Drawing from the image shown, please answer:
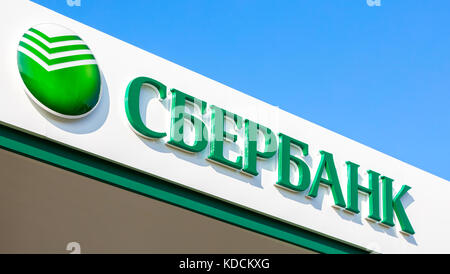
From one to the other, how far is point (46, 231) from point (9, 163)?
0.98m

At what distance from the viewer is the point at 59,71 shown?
9.41 meters

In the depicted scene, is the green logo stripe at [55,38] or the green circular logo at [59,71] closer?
the green circular logo at [59,71]

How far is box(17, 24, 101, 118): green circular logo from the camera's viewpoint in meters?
9.17

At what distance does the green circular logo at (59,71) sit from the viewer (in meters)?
9.17

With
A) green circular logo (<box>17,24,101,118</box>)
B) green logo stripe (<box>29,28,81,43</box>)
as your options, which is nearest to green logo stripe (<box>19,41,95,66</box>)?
green circular logo (<box>17,24,101,118</box>)

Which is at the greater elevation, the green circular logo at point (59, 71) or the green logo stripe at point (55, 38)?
the green logo stripe at point (55, 38)

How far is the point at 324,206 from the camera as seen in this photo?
11758mm

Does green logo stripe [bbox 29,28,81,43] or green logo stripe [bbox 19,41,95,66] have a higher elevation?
green logo stripe [bbox 29,28,81,43]

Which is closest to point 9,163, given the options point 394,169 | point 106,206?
point 106,206

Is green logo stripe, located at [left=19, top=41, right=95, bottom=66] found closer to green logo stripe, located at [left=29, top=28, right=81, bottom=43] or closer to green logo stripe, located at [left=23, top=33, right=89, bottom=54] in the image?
green logo stripe, located at [left=23, top=33, right=89, bottom=54]

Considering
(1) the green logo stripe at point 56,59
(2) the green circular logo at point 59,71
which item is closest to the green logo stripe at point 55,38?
(2) the green circular logo at point 59,71

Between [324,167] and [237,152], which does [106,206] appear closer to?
[237,152]

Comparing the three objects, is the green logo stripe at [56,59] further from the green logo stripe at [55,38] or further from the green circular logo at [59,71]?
the green logo stripe at [55,38]

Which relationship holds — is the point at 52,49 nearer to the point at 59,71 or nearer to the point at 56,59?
the point at 56,59
